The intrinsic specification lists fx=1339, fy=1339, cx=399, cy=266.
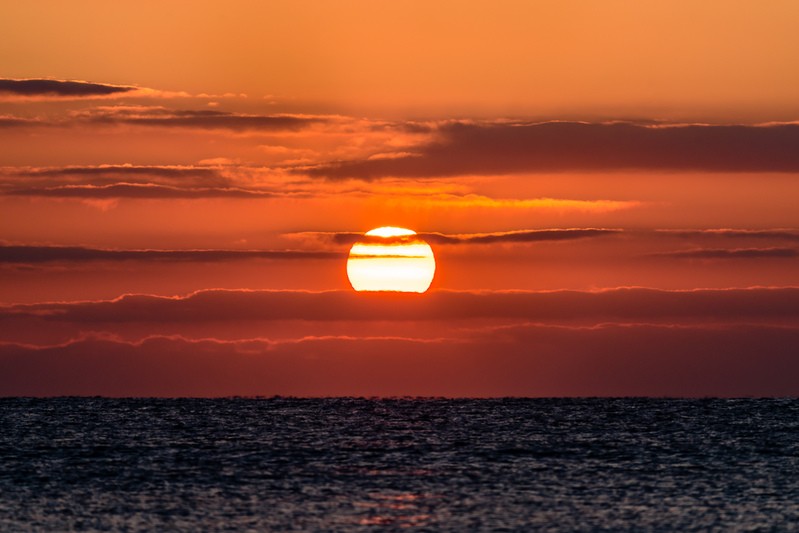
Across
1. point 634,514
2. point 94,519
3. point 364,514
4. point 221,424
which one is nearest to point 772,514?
point 634,514

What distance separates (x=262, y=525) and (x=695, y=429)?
394 ft

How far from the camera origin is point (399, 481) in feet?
320

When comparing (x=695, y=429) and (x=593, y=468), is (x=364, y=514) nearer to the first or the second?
(x=593, y=468)

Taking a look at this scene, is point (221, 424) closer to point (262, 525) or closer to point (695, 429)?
point (695, 429)

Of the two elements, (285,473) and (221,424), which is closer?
(285,473)

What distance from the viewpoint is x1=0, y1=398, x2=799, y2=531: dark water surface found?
7456 centimetres

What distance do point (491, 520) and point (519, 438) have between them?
81.6 m

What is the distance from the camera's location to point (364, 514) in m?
76.8

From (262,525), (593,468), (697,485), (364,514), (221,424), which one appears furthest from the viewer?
(221,424)

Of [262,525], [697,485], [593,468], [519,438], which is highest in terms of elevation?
[519,438]

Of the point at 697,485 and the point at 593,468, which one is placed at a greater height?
the point at 593,468

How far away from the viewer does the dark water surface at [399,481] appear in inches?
2936

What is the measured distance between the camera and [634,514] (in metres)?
77.4

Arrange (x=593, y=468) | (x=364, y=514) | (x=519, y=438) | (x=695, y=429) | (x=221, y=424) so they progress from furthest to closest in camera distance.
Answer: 1. (x=221, y=424)
2. (x=695, y=429)
3. (x=519, y=438)
4. (x=593, y=468)
5. (x=364, y=514)
